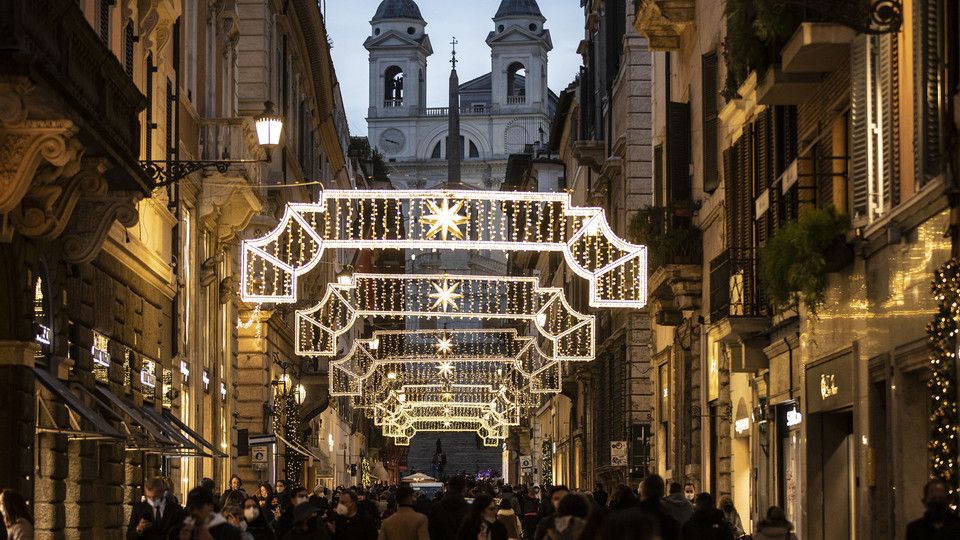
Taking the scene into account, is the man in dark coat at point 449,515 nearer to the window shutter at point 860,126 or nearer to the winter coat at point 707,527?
the winter coat at point 707,527

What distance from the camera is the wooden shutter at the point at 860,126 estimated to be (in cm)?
1916

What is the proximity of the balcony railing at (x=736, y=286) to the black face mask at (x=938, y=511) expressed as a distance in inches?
476

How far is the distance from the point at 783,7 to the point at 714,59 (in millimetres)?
10072

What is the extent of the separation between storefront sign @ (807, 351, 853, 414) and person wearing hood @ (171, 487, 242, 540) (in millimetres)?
8069

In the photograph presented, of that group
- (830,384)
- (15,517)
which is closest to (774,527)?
(830,384)

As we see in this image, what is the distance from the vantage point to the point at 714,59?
101 feet

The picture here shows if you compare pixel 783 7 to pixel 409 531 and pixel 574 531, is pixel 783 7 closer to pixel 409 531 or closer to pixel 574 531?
pixel 409 531

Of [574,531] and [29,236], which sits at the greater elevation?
[29,236]

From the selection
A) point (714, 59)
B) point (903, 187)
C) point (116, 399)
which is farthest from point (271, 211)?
point (903, 187)

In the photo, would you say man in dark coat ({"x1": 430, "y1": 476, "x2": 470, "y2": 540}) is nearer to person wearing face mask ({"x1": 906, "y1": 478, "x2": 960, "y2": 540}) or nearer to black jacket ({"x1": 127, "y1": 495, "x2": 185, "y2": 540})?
black jacket ({"x1": 127, "y1": 495, "x2": 185, "y2": 540})

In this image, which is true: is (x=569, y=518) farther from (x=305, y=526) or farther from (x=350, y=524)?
(x=350, y=524)

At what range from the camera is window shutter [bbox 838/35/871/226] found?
19.2m

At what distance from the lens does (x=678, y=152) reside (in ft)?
110

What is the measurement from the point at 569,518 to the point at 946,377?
362 cm
